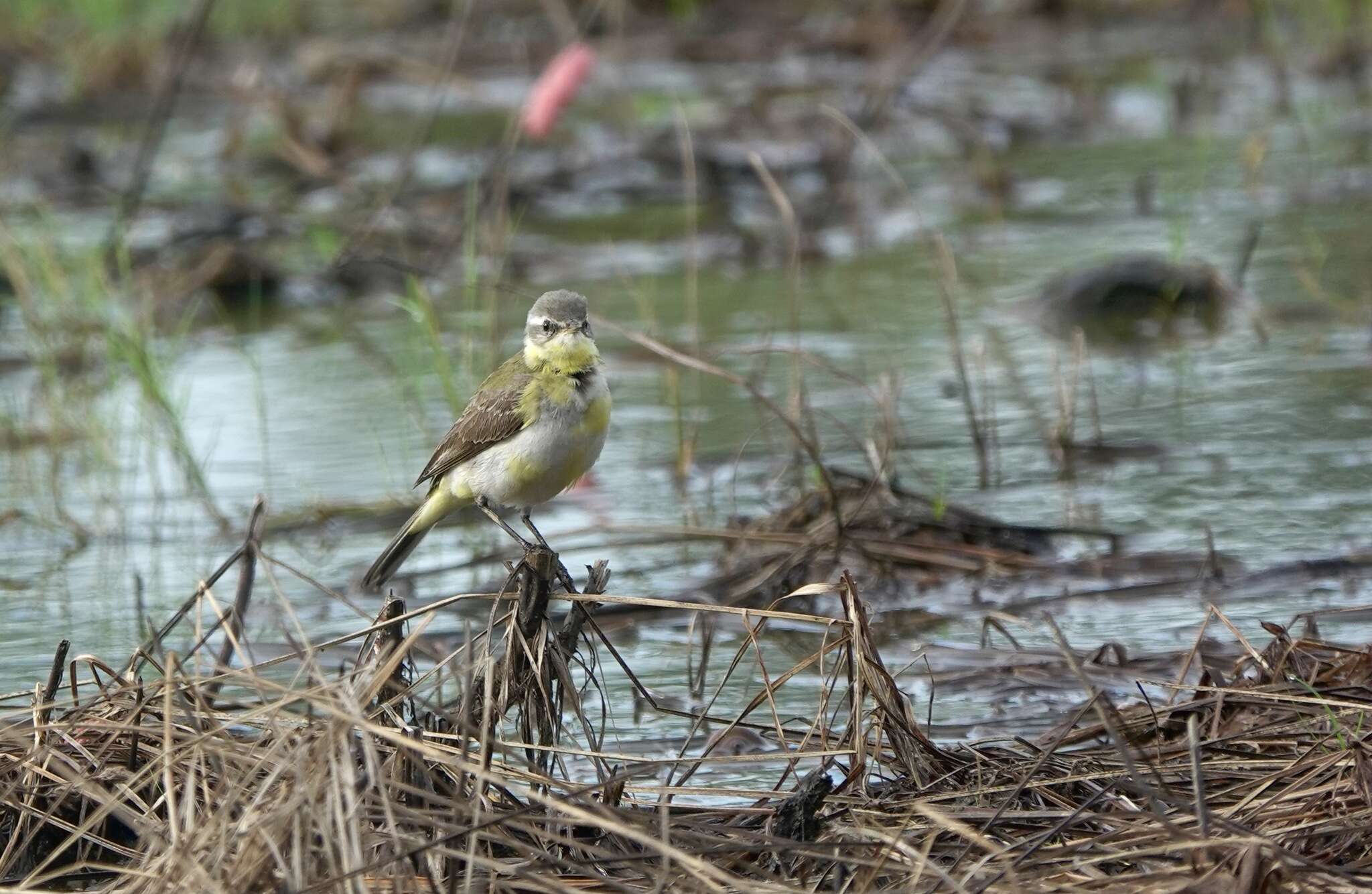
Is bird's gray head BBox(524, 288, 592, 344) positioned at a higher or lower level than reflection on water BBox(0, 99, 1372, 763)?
higher

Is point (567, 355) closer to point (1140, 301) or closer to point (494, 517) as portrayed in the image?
point (494, 517)

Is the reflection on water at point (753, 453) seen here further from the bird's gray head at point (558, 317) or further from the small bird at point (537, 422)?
the bird's gray head at point (558, 317)

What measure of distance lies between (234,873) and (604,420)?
2145 millimetres

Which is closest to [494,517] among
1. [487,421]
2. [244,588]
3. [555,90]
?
[487,421]

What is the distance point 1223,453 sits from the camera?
7008mm

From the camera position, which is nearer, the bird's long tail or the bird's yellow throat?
the bird's yellow throat

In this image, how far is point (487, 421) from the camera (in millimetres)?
5328

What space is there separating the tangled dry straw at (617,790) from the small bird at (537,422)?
89 centimetres

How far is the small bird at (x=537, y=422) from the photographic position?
5.13m

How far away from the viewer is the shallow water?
589 centimetres

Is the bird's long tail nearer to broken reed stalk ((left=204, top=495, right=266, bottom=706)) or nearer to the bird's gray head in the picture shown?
broken reed stalk ((left=204, top=495, right=266, bottom=706))

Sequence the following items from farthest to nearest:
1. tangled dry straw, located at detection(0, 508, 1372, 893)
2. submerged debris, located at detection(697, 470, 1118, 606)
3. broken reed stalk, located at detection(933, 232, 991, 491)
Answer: broken reed stalk, located at detection(933, 232, 991, 491) < submerged debris, located at detection(697, 470, 1118, 606) < tangled dry straw, located at detection(0, 508, 1372, 893)

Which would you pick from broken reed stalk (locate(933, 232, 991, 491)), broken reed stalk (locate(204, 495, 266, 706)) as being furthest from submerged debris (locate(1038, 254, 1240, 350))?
broken reed stalk (locate(204, 495, 266, 706))

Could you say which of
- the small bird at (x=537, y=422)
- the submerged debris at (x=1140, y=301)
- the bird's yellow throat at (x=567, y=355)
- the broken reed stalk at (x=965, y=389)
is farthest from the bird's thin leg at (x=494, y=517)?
the submerged debris at (x=1140, y=301)
